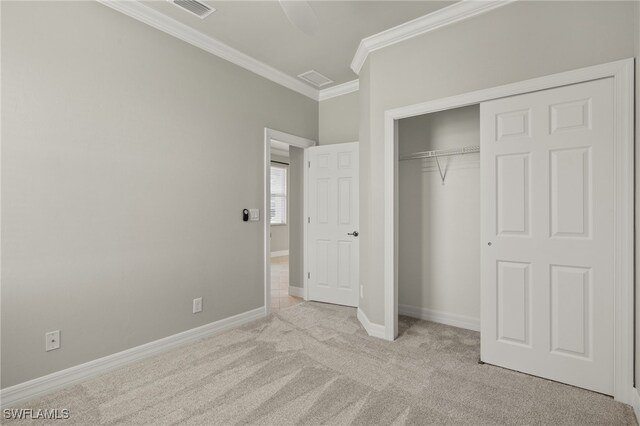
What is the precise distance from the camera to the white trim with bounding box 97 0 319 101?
8.37 feet

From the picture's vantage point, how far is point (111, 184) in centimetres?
246

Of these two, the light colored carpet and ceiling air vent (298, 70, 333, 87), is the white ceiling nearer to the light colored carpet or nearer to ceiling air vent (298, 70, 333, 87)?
ceiling air vent (298, 70, 333, 87)

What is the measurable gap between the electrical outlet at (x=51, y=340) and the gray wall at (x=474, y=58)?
2492 millimetres

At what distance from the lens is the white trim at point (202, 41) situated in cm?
255

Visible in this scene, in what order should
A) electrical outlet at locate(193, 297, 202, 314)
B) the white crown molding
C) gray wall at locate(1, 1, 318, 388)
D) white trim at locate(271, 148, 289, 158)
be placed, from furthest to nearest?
white trim at locate(271, 148, 289, 158) → electrical outlet at locate(193, 297, 202, 314) → the white crown molding → gray wall at locate(1, 1, 318, 388)

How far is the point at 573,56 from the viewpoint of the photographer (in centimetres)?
216

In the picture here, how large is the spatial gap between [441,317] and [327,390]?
1852 mm

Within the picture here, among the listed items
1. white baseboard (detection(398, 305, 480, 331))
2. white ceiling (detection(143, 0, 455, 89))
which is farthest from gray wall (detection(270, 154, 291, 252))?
white baseboard (detection(398, 305, 480, 331))

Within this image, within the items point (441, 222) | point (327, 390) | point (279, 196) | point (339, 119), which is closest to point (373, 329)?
point (327, 390)

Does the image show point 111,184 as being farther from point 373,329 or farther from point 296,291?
point 296,291

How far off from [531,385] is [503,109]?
6.49 ft

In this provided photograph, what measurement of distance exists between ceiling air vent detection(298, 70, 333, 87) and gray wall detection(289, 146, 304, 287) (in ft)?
2.93

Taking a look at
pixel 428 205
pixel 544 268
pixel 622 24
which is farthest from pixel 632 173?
pixel 428 205

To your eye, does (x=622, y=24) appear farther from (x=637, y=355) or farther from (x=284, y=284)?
(x=284, y=284)
